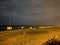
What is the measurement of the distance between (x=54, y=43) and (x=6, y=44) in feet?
22.2

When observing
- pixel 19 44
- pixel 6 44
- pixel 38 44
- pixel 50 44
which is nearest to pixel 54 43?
pixel 50 44

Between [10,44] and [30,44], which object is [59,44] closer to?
[30,44]

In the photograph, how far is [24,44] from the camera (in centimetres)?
Result: 2177

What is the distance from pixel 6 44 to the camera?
21.5 metres

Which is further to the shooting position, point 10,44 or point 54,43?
point 10,44

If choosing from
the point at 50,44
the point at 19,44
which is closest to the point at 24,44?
the point at 19,44

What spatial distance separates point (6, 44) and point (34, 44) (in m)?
4.08

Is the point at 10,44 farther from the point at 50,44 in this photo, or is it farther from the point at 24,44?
the point at 50,44

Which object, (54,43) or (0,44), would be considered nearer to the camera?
(54,43)

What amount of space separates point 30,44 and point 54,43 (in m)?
3.99

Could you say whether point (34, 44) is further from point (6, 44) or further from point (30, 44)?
point (6, 44)

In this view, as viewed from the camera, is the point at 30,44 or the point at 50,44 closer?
the point at 50,44

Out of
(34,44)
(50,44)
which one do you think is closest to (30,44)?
(34,44)

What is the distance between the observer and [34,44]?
73.5ft
